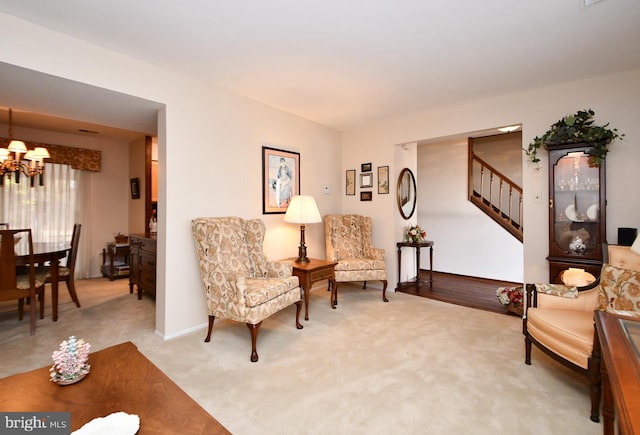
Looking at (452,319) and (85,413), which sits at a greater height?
(85,413)

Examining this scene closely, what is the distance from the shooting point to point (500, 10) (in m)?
1.97

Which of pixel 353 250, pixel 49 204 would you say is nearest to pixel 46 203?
pixel 49 204

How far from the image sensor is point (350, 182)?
4.95m

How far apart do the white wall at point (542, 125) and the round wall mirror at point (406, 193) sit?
266 millimetres

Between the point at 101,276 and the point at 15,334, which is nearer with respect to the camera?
the point at 15,334

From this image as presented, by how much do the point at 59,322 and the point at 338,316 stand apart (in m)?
3.04

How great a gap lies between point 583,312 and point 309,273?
2.34 m

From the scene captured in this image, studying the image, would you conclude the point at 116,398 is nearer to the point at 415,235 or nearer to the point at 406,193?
the point at 415,235

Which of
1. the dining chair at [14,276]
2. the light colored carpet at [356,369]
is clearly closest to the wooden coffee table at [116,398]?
the light colored carpet at [356,369]

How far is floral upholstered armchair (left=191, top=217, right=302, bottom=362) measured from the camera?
2.49 m

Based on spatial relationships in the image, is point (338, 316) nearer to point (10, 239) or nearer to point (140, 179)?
point (10, 239)

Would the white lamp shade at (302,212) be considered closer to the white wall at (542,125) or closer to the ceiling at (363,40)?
the ceiling at (363,40)

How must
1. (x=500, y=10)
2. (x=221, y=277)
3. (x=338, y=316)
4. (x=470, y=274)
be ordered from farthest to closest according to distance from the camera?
(x=470, y=274) → (x=338, y=316) → (x=221, y=277) → (x=500, y=10)

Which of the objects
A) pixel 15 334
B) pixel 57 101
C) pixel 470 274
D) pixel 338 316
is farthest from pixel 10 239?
pixel 470 274
